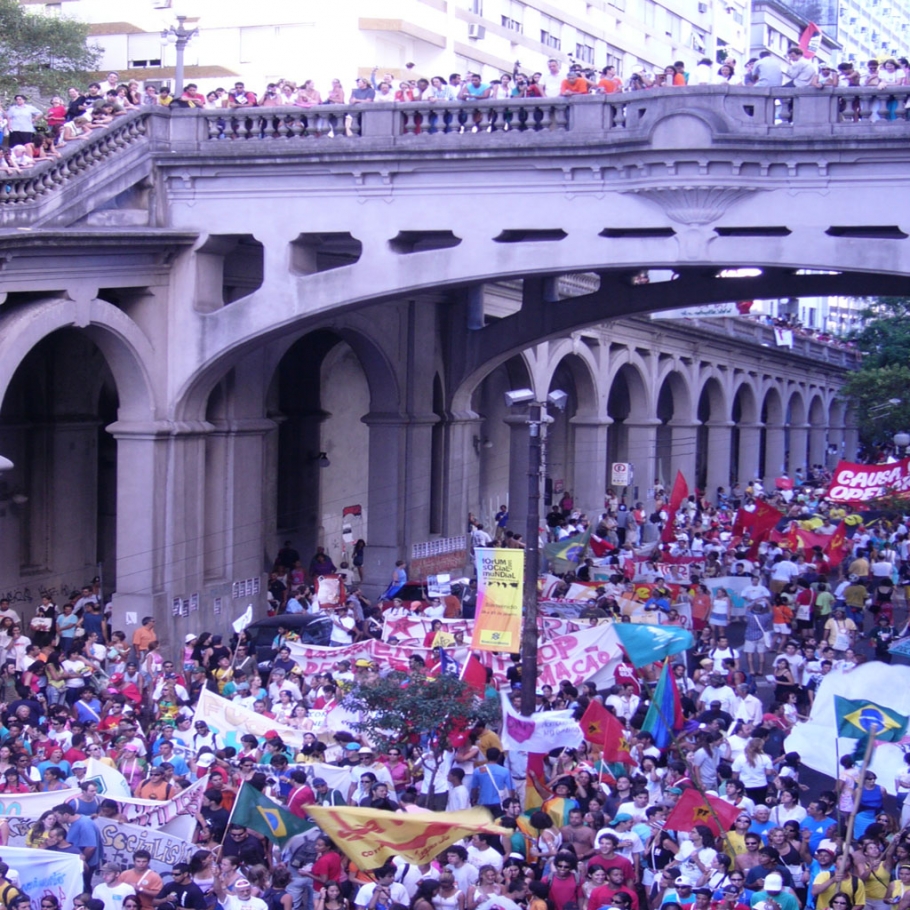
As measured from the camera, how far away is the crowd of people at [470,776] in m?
11.2

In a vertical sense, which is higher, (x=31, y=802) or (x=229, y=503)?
(x=229, y=503)

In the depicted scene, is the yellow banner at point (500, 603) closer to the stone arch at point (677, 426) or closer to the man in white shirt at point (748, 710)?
the man in white shirt at point (748, 710)

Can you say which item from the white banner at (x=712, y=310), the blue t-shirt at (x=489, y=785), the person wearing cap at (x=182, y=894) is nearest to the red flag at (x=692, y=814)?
the blue t-shirt at (x=489, y=785)

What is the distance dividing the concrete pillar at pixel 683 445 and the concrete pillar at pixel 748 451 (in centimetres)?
659

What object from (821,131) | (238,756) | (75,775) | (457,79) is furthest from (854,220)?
(75,775)

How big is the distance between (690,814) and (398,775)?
313 cm

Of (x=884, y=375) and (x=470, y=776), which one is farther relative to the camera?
(x=884, y=375)

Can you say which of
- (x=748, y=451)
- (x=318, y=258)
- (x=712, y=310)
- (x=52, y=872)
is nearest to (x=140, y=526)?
(x=318, y=258)

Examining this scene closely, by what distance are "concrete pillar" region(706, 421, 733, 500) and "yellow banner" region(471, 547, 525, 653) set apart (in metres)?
33.6

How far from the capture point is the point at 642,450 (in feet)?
143

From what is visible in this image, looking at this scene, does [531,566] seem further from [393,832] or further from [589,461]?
[589,461]

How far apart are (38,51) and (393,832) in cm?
3214

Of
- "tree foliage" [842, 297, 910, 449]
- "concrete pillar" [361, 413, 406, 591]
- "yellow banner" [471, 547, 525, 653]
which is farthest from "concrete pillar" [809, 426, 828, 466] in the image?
"yellow banner" [471, 547, 525, 653]

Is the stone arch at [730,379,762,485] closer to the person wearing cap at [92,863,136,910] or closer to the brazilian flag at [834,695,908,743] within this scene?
the brazilian flag at [834,695,908,743]
